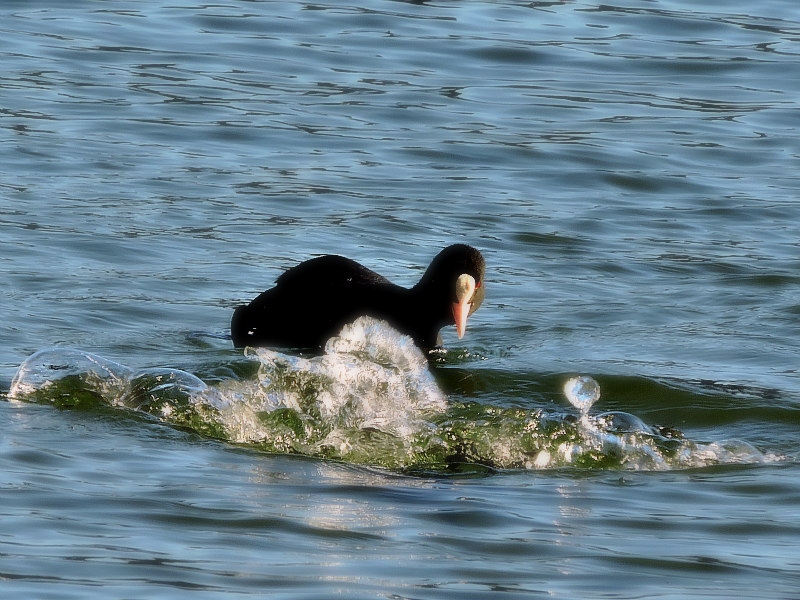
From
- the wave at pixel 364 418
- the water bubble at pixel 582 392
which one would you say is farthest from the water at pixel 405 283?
the water bubble at pixel 582 392

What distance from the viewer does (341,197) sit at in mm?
12375

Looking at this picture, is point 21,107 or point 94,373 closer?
point 94,373

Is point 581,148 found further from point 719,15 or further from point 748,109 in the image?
point 719,15

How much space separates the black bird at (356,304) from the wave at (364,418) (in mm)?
970

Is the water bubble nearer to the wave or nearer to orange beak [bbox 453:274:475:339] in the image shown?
the wave

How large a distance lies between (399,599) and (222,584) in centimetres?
53

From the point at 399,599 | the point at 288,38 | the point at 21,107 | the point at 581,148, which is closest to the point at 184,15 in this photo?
the point at 288,38

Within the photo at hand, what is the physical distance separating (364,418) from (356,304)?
6.20ft

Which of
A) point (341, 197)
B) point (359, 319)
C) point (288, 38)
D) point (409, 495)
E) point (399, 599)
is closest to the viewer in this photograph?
point (399, 599)

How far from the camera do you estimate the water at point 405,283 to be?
5.37 m

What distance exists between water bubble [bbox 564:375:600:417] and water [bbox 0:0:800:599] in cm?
18

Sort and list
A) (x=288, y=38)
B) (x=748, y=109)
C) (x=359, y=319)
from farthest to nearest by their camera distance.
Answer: (x=288, y=38), (x=748, y=109), (x=359, y=319)

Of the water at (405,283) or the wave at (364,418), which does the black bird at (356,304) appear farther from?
the wave at (364,418)

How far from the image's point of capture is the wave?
22.0 feet
